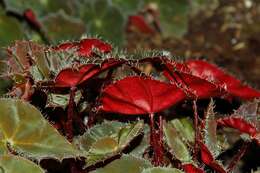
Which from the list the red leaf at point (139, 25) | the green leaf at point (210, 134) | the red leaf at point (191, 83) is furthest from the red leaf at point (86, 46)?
the red leaf at point (139, 25)

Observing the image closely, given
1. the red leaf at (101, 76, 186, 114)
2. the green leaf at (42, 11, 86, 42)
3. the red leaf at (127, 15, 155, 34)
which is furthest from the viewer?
the red leaf at (127, 15, 155, 34)

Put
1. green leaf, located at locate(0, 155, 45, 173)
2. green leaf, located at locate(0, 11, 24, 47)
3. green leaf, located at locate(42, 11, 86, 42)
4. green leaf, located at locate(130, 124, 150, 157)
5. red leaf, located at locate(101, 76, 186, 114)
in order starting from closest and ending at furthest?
green leaf, located at locate(0, 155, 45, 173) < red leaf, located at locate(101, 76, 186, 114) < green leaf, located at locate(130, 124, 150, 157) < green leaf, located at locate(0, 11, 24, 47) < green leaf, located at locate(42, 11, 86, 42)

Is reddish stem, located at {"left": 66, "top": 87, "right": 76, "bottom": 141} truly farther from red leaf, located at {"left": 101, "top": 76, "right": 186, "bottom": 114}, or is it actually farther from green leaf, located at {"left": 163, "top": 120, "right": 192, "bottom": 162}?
green leaf, located at {"left": 163, "top": 120, "right": 192, "bottom": 162}

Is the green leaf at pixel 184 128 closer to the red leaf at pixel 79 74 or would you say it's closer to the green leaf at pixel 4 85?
the red leaf at pixel 79 74

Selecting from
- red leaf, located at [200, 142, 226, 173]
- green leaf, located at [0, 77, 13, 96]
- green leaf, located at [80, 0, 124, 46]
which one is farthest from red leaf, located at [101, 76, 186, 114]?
green leaf, located at [80, 0, 124, 46]

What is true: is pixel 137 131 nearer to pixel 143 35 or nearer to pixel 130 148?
pixel 130 148
